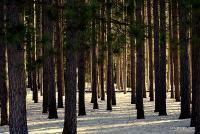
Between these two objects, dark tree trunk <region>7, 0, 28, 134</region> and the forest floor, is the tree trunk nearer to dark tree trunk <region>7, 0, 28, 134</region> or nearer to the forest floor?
the forest floor

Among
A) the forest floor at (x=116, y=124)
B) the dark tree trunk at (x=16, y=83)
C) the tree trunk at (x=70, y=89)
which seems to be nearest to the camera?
the dark tree trunk at (x=16, y=83)

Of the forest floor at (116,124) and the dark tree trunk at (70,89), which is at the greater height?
the dark tree trunk at (70,89)

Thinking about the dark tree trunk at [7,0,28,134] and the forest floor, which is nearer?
the dark tree trunk at [7,0,28,134]

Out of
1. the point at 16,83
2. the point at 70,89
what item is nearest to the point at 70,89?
the point at 70,89

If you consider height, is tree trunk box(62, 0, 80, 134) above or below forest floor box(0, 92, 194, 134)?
above

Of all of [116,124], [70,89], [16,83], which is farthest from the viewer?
[116,124]

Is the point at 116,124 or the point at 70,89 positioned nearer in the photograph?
the point at 70,89

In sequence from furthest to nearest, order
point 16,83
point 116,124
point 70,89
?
1. point 116,124
2. point 70,89
3. point 16,83

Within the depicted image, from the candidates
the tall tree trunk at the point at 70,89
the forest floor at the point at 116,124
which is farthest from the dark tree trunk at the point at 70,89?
the forest floor at the point at 116,124

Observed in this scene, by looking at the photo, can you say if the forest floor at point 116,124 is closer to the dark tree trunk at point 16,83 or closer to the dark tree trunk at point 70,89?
the dark tree trunk at point 70,89

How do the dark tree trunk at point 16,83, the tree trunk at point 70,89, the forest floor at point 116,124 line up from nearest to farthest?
the dark tree trunk at point 16,83 → the tree trunk at point 70,89 → the forest floor at point 116,124

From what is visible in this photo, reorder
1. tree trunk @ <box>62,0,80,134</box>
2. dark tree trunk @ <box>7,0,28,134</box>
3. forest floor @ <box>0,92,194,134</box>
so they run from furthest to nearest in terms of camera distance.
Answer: forest floor @ <box>0,92,194,134</box>, tree trunk @ <box>62,0,80,134</box>, dark tree trunk @ <box>7,0,28,134</box>

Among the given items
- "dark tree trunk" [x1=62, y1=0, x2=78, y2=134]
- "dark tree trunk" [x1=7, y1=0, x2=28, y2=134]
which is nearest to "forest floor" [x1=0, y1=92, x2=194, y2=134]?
"dark tree trunk" [x1=62, y1=0, x2=78, y2=134]

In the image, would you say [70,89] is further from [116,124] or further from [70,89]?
[116,124]
